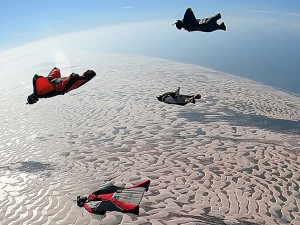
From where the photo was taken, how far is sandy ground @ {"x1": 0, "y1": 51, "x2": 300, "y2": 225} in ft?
79.6

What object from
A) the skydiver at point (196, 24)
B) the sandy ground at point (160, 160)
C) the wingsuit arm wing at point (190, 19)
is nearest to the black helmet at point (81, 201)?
the skydiver at point (196, 24)

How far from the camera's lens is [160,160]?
3678 cm

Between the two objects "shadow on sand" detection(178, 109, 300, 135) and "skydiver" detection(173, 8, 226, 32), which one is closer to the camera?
"skydiver" detection(173, 8, 226, 32)

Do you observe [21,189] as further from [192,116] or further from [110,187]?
[192,116]

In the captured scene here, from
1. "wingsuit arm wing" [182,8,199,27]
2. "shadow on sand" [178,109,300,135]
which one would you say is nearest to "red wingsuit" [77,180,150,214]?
"wingsuit arm wing" [182,8,199,27]

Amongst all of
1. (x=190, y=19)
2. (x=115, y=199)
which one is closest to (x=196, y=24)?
(x=190, y=19)

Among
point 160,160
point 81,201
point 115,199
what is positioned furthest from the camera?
point 160,160

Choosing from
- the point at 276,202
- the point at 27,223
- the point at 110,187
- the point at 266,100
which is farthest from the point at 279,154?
the point at 266,100

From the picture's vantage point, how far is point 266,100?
3332 inches

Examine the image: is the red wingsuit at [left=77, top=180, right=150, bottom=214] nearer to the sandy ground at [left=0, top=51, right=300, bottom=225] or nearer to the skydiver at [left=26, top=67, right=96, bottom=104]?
the skydiver at [left=26, top=67, right=96, bottom=104]

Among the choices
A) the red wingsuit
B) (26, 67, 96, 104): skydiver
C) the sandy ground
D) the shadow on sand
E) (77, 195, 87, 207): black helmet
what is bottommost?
the shadow on sand

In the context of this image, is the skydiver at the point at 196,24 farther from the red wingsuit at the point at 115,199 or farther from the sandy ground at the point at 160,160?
the sandy ground at the point at 160,160

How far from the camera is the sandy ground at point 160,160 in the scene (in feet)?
79.6

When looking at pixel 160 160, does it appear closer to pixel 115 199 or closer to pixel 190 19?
pixel 190 19
